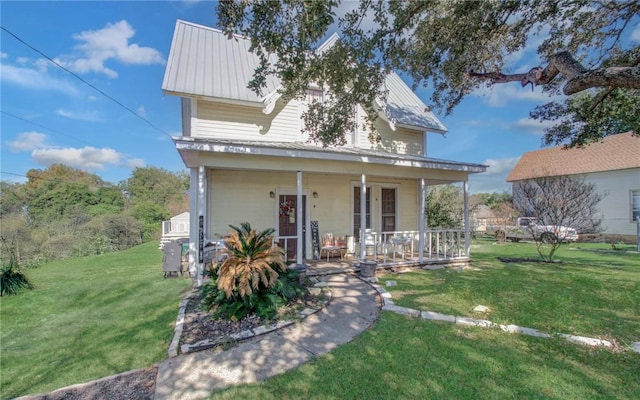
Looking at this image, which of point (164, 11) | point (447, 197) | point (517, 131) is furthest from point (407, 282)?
point (517, 131)

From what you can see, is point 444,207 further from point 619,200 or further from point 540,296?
point 619,200

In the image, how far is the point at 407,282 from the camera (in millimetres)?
7297

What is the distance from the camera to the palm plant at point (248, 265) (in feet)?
15.6

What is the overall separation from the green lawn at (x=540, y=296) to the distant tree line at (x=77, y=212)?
1491cm

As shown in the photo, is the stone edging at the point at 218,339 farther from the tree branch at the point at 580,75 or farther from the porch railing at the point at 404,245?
the tree branch at the point at 580,75

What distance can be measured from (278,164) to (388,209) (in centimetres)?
539

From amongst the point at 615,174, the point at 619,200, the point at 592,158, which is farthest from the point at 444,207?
the point at 592,158

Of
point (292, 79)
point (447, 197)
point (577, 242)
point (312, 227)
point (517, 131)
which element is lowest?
point (577, 242)

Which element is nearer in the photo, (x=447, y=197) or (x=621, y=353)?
(x=621, y=353)

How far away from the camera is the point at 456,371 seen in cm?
326

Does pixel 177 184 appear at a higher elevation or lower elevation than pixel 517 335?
higher

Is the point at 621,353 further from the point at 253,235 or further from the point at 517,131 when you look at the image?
the point at 517,131

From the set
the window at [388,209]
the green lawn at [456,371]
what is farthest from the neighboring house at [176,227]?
the green lawn at [456,371]

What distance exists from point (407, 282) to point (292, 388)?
493 centimetres
